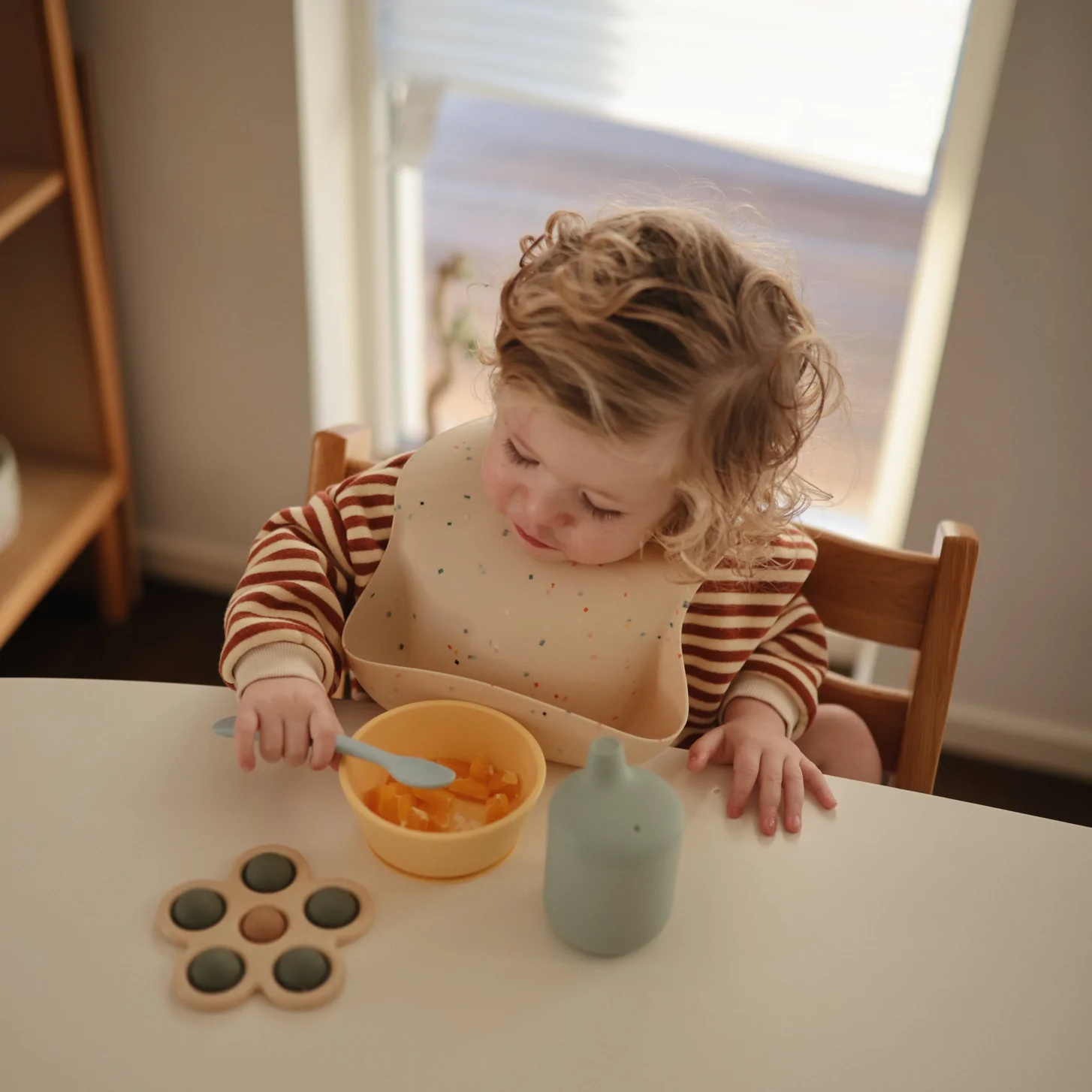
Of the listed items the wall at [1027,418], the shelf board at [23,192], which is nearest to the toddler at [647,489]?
the wall at [1027,418]

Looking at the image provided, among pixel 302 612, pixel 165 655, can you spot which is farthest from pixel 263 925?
pixel 165 655

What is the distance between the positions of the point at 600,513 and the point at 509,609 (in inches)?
5.6

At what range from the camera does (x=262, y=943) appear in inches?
25.7

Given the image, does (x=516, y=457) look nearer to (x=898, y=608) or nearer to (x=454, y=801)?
(x=454, y=801)

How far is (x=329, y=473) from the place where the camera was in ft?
3.29

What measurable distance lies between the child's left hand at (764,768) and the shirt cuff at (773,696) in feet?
0.16

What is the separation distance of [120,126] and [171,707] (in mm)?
1254

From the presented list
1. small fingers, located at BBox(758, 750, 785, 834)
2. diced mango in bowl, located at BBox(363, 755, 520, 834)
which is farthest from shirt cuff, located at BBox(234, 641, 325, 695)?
small fingers, located at BBox(758, 750, 785, 834)

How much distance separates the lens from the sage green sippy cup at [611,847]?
0.62 metres

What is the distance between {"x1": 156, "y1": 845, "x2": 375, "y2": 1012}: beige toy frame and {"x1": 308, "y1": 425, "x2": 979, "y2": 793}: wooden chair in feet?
1.34

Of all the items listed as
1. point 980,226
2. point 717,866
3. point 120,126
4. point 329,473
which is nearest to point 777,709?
point 717,866

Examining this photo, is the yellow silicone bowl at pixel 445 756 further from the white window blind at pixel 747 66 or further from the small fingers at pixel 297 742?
the white window blind at pixel 747 66

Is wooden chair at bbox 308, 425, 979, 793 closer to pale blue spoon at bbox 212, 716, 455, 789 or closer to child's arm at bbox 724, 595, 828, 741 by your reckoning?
child's arm at bbox 724, 595, 828, 741

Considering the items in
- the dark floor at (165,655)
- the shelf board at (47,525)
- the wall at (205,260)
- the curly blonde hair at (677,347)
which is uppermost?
the curly blonde hair at (677,347)
